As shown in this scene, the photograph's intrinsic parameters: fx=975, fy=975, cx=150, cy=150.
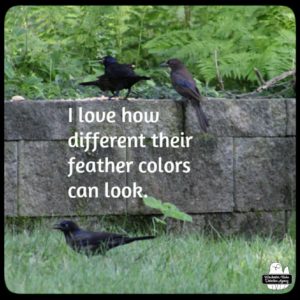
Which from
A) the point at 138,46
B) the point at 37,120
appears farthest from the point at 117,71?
the point at 138,46

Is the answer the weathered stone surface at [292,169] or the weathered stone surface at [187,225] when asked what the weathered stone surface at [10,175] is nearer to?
the weathered stone surface at [187,225]

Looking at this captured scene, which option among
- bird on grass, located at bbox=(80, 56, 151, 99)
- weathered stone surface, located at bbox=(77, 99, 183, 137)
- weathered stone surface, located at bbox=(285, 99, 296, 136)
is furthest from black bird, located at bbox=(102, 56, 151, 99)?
weathered stone surface, located at bbox=(285, 99, 296, 136)

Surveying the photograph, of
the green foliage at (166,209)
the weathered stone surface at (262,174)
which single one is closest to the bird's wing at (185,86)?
the weathered stone surface at (262,174)

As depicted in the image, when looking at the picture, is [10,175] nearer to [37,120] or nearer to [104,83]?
[37,120]

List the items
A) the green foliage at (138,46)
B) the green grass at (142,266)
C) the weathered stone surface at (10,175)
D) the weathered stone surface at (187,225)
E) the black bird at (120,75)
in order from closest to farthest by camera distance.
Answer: the green grass at (142,266) < the weathered stone surface at (10,175) < the black bird at (120,75) < the weathered stone surface at (187,225) < the green foliage at (138,46)

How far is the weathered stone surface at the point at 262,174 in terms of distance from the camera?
265 inches

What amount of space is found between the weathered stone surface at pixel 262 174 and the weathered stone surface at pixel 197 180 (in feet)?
0.24

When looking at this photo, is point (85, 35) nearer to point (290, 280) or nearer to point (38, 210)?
point (38, 210)

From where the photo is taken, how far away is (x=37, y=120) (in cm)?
650

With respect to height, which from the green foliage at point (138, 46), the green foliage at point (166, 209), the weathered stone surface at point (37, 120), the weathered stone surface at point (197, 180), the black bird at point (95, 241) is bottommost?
the black bird at point (95, 241)

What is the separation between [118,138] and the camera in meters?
6.49

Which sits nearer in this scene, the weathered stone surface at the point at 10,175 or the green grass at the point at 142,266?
the green grass at the point at 142,266

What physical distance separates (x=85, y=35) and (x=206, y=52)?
1.03 metres

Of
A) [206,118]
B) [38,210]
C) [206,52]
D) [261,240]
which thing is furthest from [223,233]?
[206,52]
